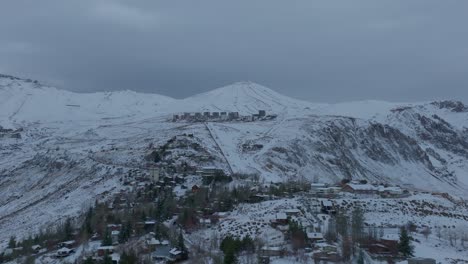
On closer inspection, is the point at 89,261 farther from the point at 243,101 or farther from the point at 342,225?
the point at 243,101

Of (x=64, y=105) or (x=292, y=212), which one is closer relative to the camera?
(x=292, y=212)

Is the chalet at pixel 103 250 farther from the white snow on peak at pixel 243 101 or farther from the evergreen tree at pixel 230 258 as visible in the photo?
the white snow on peak at pixel 243 101

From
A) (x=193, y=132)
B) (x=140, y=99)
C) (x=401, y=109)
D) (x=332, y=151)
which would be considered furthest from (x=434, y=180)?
(x=140, y=99)

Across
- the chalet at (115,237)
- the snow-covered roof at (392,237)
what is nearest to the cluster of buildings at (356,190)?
the snow-covered roof at (392,237)

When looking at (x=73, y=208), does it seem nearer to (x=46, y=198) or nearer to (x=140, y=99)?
(x=46, y=198)

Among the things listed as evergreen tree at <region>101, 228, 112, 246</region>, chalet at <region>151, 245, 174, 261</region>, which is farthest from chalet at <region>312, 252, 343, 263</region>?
evergreen tree at <region>101, 228, 112, 246</region>

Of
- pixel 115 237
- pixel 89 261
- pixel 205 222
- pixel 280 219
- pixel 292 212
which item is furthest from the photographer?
pixel 292 212

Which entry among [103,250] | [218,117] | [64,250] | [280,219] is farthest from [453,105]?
[103,250]
